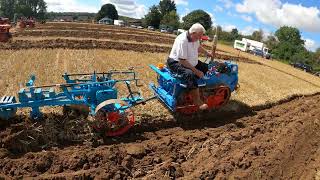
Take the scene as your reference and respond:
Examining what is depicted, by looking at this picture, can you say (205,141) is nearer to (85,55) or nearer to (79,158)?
(79,158)

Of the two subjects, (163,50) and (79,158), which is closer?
(79,158)

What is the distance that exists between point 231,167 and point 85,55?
13.0 m

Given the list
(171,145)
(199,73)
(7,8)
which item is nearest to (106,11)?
(7,8)

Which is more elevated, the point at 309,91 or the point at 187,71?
the point at 187,71

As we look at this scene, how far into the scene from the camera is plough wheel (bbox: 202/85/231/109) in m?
10.8

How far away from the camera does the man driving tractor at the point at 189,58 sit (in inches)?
365

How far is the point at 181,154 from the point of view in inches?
321

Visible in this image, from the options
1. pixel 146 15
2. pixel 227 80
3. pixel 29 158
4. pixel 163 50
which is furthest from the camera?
pixel 146 15

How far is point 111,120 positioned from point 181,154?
170 centimetres

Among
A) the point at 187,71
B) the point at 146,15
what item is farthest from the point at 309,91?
the point at 146,15

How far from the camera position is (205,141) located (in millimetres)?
8781

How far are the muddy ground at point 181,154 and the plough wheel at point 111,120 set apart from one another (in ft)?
0.76

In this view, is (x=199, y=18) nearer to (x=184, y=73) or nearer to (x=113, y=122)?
(x=184, y=73)

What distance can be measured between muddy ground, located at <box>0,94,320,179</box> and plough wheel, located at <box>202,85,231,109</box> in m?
0.70
